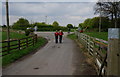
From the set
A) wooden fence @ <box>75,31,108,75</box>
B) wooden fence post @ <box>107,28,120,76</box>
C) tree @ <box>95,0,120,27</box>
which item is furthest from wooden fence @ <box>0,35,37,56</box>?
tree @ <box>95,0,120,27</box>

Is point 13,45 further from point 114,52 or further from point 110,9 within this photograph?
point 110,9

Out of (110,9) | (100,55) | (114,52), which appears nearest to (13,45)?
(100,55)

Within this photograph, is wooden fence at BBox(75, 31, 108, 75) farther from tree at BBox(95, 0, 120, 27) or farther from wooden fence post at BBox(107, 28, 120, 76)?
tree at BBox(95, 0, 120, 27)

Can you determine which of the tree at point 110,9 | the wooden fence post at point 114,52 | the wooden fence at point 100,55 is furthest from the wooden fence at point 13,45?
the tree at point 110,9

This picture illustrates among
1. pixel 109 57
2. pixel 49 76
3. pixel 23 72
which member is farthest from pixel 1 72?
pixel 109 57

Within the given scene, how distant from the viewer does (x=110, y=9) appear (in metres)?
51.9

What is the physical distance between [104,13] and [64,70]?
161 ft

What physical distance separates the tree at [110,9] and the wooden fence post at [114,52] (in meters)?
47.8

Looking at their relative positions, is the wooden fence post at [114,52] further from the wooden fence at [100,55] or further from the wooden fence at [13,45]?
the wooden fence at [13,45]

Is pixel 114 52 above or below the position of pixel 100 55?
above

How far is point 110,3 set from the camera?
53.1m

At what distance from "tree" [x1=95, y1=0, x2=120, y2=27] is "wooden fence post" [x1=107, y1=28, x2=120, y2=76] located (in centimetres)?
4780

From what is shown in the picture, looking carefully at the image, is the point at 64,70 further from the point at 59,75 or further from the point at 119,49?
the point at 119,49

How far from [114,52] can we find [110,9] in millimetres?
50827
